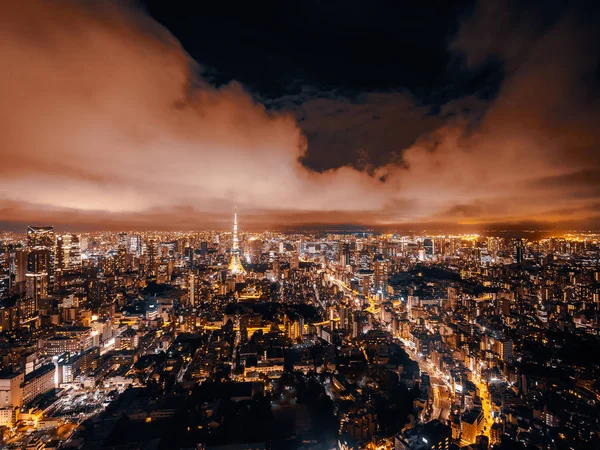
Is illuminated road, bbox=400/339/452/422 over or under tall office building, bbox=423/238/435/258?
under

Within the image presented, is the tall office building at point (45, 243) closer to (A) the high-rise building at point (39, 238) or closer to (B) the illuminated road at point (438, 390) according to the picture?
(A) the high-rise building at point (39, 238)

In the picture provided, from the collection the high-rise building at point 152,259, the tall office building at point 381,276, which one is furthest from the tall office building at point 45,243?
the tall office building at point 381,276

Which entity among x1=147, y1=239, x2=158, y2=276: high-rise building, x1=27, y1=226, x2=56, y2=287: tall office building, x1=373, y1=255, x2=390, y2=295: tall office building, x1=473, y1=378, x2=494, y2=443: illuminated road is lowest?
x1=473, y1=378, x2=494, y2=443: illuminated road

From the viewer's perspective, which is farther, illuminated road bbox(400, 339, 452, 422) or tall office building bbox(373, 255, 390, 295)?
tall office building bbox(373, 255, 390, 295)

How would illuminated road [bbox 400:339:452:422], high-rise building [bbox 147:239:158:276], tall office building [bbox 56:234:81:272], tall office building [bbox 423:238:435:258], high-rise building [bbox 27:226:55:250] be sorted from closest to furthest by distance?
illuminated road [bbox 400:339:452:422], high-rise building [bbox 27:226:55:250], tall office building [bbox 56:234:81:272], high-rise building [bbox 147:239:158:276], tall office building [bbox 423:238:435:258]

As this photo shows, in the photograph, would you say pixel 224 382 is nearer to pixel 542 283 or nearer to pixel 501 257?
pixel 542 283

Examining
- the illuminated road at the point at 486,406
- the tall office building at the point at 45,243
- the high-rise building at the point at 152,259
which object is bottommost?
the illuminated road at the point at 486,406

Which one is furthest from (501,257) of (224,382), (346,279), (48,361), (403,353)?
(48,361)

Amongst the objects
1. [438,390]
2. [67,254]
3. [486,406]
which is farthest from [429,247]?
[67,254]

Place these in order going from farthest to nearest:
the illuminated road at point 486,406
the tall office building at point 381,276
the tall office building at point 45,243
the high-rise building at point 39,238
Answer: the tall office building at point 381,276 < the high-rise building at point 39,238 < the tall office building at point 45,243 < the illuminated road at point 486,406

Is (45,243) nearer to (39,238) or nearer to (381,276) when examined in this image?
(39,238)

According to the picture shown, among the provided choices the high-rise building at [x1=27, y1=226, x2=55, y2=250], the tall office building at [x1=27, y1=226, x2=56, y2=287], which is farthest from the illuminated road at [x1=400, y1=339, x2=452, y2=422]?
the high-rise building at [x1=27, y1=226, x2=55, y2=250]

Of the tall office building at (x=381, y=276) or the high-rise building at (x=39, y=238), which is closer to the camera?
the high-rise building at (x=39, y=238)

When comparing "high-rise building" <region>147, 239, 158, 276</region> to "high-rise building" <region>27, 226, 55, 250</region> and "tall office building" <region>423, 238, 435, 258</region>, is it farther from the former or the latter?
"tall office building" <region>423, 238, 435, 258</region>
